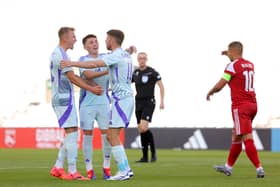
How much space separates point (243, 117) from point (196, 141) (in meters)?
17.8

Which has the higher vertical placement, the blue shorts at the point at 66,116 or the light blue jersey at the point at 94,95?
the light blue jersey at the point at 94,95

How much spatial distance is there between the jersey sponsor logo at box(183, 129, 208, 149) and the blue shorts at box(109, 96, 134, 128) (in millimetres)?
18457

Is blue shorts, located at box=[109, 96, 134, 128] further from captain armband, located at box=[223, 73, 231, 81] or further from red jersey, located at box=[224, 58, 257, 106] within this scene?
red jersey, located at box=[224, 58, 257, 106]

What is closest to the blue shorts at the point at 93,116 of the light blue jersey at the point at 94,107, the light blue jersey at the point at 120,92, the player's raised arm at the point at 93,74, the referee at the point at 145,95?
the light blue jersey at the point at 94,107

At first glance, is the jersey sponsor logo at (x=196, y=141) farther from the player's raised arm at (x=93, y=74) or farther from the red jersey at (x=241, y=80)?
the player's raised arm at (x=93, y=74)

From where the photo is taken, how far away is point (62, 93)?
1085 centimetres

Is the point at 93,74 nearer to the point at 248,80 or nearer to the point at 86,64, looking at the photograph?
the point at 86,64

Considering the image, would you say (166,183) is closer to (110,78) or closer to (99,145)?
(110,78)

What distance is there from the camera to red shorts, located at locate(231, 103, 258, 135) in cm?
1140

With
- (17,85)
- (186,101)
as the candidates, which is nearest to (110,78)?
(186,101)

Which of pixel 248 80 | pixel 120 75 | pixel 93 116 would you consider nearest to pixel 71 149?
pixel 93 116

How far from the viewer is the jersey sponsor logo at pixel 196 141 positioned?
28.9 metres

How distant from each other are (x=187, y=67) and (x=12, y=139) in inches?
440

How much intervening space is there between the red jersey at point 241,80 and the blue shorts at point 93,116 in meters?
1.87
